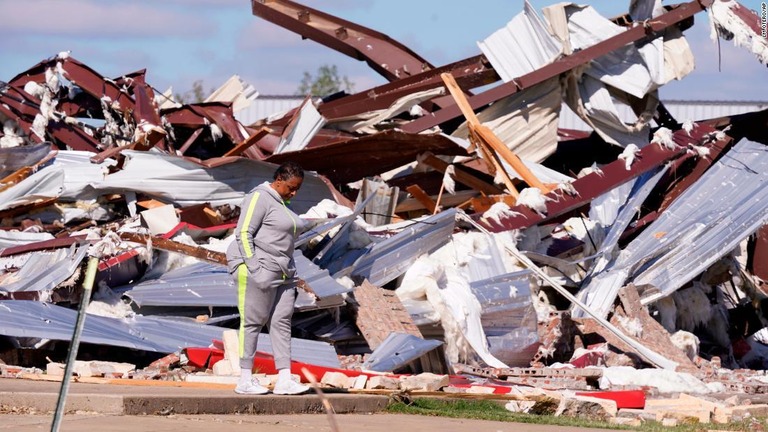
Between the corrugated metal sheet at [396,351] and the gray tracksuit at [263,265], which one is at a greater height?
the gray tracksuit at [263,265]

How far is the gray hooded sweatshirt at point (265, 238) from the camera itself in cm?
673

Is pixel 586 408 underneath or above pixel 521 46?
underneath

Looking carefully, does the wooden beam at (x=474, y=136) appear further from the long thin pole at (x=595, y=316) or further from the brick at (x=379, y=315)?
the brick at (x=379, y=315)

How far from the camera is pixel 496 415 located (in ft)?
22.7

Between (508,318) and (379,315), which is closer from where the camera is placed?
(379,315)

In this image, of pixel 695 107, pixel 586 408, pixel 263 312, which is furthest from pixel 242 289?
pixel 695 107

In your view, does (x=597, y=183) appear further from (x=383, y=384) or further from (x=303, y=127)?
(x=383, y=384)

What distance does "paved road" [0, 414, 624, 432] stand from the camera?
5254mm

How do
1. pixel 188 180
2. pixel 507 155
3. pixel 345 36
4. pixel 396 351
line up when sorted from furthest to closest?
pixel 345 36, pixel 507 155, pixel 188 180, pixel 396 351

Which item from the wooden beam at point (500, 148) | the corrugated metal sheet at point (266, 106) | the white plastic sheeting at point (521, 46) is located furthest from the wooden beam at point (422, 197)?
the corrugated metal sheet at point (266, 106)

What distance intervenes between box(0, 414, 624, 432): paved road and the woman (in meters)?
0.49

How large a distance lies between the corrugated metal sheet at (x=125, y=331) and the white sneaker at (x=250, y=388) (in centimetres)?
201

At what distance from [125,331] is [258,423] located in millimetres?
3369

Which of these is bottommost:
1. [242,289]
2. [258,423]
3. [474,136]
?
[258,423]
